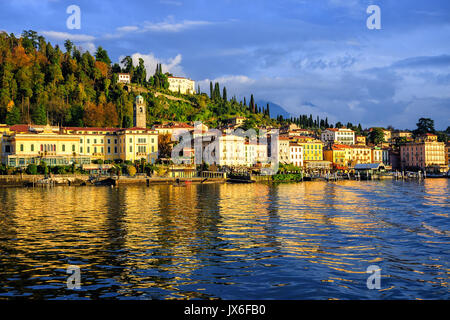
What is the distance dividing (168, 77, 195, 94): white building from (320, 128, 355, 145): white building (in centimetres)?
5636

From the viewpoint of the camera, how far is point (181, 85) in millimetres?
165625

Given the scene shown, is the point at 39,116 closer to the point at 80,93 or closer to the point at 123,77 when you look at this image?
the point at 80,93

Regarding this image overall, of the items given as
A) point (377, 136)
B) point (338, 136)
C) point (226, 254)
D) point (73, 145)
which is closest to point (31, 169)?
point (73, 145)

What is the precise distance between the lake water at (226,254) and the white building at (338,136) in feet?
379

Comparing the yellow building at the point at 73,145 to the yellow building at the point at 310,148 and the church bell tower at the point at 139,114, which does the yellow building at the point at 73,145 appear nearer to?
the church bell tower at the point at 139,114

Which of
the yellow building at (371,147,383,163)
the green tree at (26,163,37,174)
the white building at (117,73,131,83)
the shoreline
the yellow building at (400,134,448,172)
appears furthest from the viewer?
the white building at (117,73,131,83)

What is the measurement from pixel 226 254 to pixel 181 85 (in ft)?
502

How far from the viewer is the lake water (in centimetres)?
1264

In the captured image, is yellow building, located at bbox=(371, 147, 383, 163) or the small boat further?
yellow building, located at bbox=(371, 147, 383, 163)

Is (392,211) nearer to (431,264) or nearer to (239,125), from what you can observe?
(431,264)

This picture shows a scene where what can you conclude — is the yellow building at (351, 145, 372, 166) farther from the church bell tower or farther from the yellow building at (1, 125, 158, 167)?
the yellow building at (1, 125, 158, 167)

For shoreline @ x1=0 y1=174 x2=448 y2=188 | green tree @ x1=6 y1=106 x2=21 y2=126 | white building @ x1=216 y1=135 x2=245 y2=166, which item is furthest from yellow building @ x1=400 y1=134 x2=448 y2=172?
green tree @ x1=6 y1=106 x2=21 y2=126

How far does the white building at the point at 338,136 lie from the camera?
144m

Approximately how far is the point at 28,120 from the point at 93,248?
8851 cm
